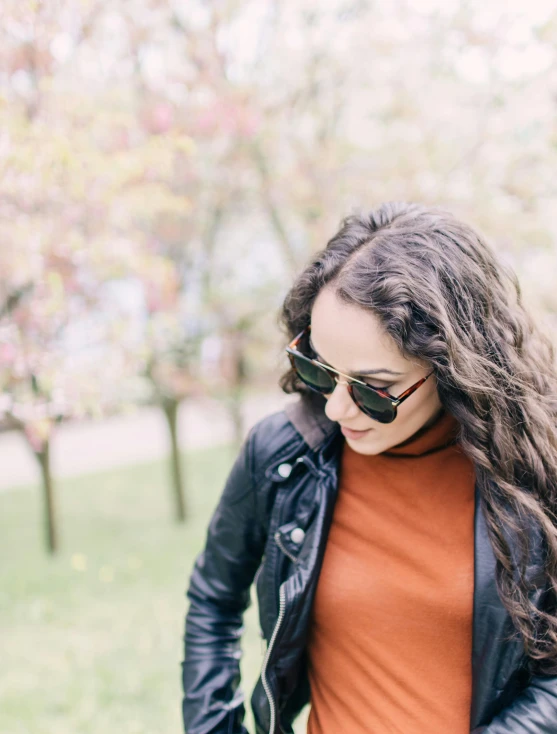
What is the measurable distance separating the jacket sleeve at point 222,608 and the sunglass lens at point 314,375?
0.23m

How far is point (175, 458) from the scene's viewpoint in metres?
7.47

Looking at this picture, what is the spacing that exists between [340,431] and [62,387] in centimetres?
300

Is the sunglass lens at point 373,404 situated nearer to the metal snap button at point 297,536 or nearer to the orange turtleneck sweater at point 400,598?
the orange turtleneck sweater at point 400,598

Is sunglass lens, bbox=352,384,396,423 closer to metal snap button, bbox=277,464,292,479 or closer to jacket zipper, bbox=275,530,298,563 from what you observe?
metal snap button, bbox=277,464,292,479

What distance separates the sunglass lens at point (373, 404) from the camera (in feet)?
4.60

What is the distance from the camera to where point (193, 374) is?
23.4 feet

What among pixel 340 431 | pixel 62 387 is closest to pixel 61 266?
pixel 62 387

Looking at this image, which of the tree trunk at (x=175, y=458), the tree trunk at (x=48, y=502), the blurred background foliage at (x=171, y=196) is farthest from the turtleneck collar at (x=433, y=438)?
the tree trunk at (x=175, y=458)

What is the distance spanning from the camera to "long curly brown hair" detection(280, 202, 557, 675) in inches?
53.5

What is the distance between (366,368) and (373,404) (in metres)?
0.09

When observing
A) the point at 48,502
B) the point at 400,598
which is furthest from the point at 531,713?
the point at 48,502

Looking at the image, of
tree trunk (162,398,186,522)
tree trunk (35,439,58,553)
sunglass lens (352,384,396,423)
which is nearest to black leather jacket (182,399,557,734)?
sunglass lens (352,384,396,423)

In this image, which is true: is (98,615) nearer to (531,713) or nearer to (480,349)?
(531,713)

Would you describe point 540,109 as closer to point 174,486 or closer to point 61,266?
point 61,266
